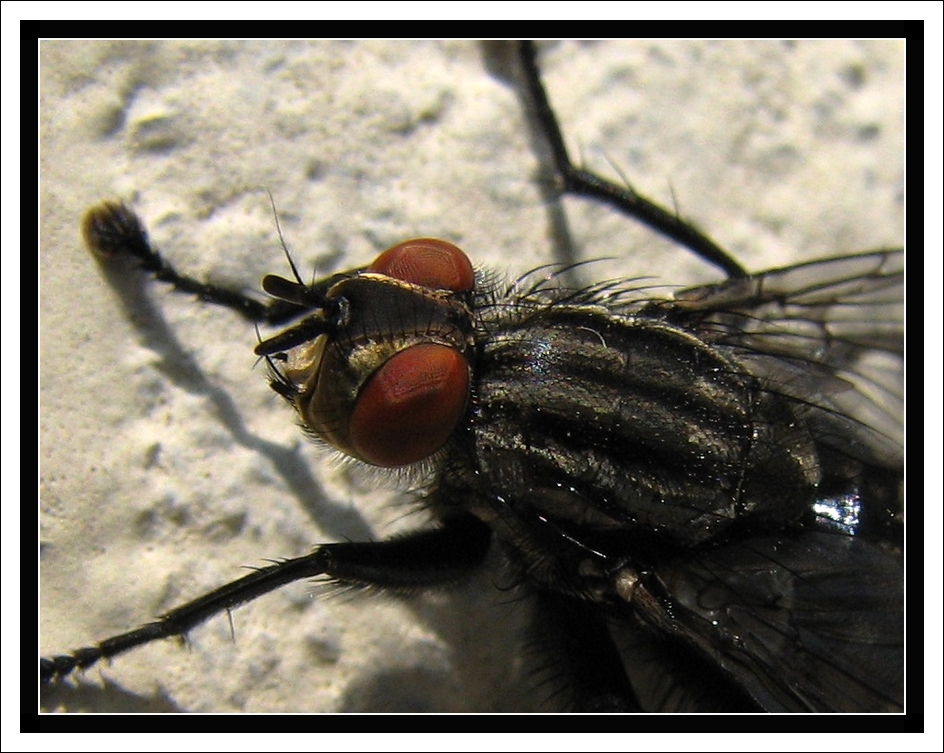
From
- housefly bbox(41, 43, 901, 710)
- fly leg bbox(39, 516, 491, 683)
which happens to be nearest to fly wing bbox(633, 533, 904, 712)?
housefly bbox(41, 43, 901, 710)

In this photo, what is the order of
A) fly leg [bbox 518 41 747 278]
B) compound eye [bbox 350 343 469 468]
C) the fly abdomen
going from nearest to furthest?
compound eye [bbox 350 343 469 468] → the fly abdomen → fly leg [bbox 518 41 747 278]

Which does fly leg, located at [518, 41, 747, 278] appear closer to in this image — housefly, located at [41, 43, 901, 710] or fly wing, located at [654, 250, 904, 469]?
housefly, located at [41, 43, 901, 710]

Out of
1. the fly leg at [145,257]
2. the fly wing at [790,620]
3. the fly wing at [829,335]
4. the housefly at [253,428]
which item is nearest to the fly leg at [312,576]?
the housefly at [253,428]

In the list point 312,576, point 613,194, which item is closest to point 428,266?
point 312,576

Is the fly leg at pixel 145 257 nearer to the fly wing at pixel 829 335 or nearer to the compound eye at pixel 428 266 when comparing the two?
the compound eye at pixel 428 266

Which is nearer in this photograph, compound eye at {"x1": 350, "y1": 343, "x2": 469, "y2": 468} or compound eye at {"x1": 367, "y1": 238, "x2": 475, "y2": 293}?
compound eye at {"x1": 350, "y1": 343, "x2": 469, "y2": 468}
